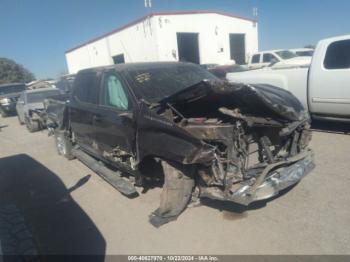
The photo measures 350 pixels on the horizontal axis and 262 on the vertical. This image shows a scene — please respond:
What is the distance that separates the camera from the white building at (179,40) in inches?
834

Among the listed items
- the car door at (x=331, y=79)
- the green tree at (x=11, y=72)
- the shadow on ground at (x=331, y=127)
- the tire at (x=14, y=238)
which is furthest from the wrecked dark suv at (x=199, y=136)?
the green tree at (x=11, y=72)

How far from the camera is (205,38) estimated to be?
23812 mm

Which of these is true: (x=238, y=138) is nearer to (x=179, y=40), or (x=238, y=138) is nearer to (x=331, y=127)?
(x=331, y=127)

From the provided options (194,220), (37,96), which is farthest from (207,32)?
(194,220)

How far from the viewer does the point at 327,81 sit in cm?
614

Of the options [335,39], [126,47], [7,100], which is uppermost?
[126,47]

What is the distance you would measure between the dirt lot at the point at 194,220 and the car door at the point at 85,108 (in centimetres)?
82

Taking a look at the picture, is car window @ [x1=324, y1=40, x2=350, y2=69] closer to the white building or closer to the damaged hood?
the damaged hood

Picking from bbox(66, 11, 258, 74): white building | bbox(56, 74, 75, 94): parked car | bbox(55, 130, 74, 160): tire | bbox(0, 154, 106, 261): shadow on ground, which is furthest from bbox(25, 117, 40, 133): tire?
bbox(66, 11, 258, 74): white building

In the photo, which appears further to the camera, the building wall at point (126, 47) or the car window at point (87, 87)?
the building wall at point (126, 47)

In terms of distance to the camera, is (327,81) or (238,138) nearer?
(238,138)

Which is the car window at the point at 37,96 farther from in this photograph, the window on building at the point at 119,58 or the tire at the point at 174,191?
the window on building at the point at 119,58

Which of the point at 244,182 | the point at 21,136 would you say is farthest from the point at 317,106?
the point at 21,136

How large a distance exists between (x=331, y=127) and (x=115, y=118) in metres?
5.33
